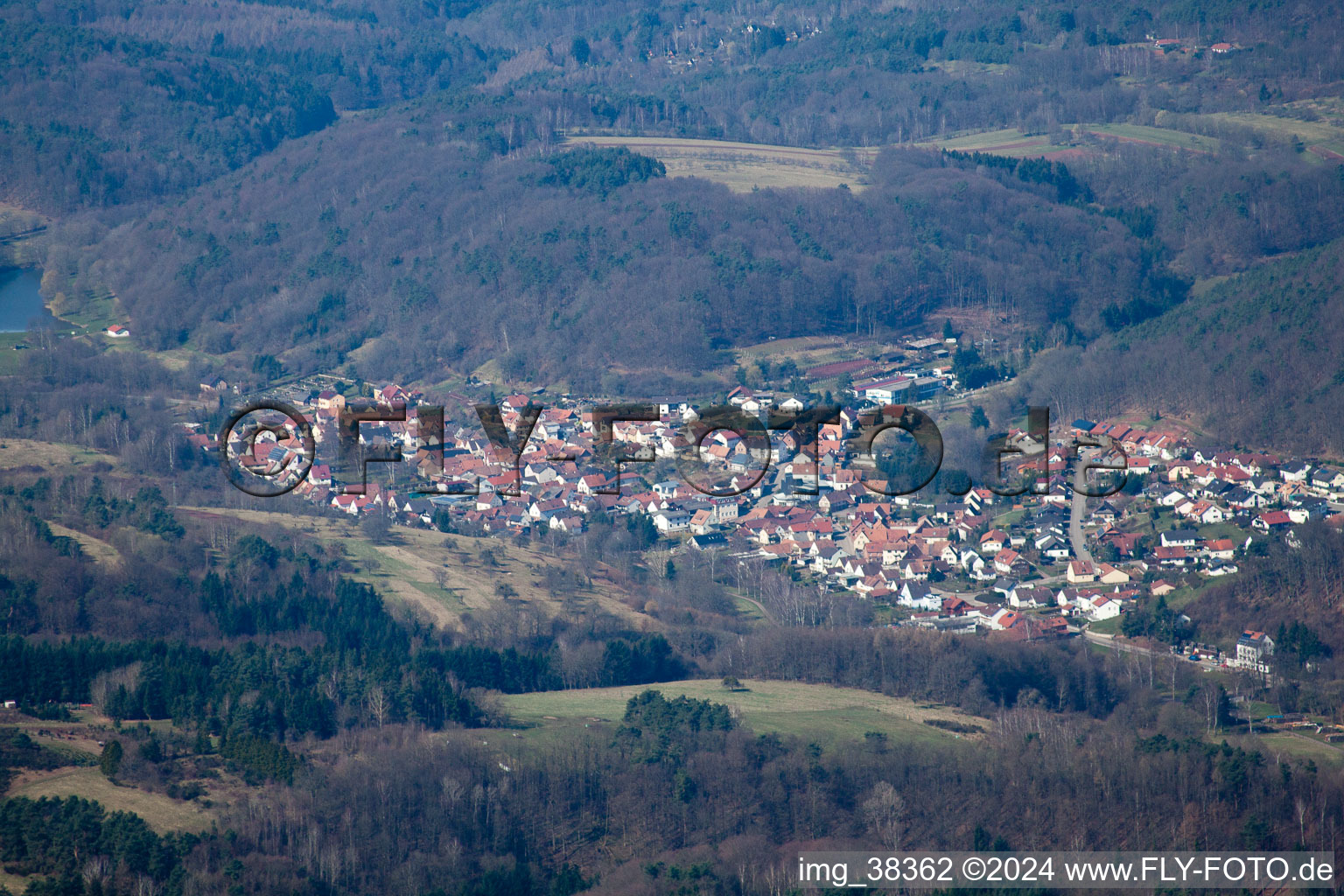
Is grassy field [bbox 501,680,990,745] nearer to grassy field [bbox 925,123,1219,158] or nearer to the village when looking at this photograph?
the village

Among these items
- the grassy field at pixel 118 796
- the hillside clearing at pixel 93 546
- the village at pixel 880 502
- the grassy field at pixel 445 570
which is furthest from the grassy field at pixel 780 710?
the hillside clearing at pixel 93 546

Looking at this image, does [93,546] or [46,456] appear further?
[46,456]

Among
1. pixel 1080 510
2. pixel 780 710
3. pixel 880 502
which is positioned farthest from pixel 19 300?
pixel 780 710

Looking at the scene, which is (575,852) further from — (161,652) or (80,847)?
(161,652)

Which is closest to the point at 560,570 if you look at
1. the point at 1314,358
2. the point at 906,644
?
the point at 906,644

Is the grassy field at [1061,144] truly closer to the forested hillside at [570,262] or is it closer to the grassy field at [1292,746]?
the forested hillside at [570,262]

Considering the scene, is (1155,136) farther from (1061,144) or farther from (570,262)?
(570,262)
